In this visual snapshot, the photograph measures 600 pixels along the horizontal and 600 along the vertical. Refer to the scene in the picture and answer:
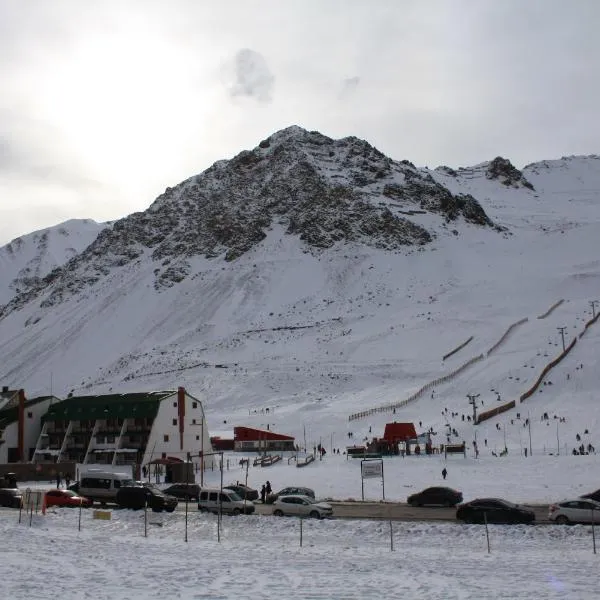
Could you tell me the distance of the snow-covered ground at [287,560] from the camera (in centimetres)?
1789

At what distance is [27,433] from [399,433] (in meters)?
30.7

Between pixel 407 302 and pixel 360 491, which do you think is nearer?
pixel 360 491

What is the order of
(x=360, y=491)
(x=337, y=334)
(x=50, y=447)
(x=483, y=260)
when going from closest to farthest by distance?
(x=360, y=491) → (x=50, y=447) → (x=337, y=334) → (x=483, y=260)

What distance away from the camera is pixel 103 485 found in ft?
116

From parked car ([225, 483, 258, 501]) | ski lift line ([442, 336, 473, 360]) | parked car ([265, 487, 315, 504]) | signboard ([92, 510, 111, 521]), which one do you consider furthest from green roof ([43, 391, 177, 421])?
ski lift line ([442, 336, 473, 360])

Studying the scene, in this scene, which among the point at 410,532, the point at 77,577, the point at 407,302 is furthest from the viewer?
the point at 407,302

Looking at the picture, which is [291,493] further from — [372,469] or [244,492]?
[372,469]

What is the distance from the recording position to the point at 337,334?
12006 centimetres

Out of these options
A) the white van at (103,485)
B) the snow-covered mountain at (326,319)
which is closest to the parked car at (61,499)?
the white van at (103,485)

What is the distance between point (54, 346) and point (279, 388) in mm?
74506

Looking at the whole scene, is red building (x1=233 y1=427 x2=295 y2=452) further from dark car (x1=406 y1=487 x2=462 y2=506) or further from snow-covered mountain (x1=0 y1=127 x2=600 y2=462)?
dark car (x1=406 y1=487 x2=462 y2=506)

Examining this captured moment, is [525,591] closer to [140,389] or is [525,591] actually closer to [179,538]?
[179,538]

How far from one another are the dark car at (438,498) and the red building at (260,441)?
2669 centimetres

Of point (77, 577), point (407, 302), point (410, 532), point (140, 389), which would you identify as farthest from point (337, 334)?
point (77, 577)
